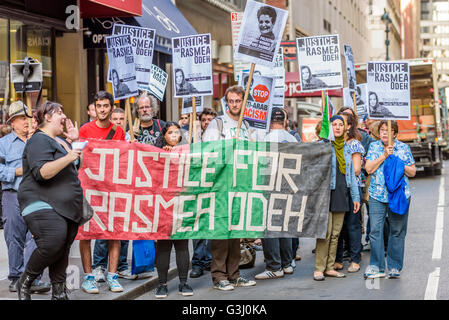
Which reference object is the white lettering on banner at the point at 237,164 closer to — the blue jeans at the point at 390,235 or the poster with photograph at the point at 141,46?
the blue jeans at the point at 390,235

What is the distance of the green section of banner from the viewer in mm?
8219

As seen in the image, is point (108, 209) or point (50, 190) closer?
point (50, 190)

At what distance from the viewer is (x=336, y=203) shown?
874 centimetres

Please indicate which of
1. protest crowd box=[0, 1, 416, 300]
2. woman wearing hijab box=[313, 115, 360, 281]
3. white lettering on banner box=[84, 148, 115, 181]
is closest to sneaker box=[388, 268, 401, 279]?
protest crowd box=[0, 1, 416, 300]

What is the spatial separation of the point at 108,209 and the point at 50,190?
1680 millimetres

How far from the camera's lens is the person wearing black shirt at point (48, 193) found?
21.2 feet

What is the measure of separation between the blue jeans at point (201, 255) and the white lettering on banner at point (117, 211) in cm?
133

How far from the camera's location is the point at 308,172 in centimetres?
854

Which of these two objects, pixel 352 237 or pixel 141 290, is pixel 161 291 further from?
pixel 352 237

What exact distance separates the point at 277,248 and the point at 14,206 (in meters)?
3.13

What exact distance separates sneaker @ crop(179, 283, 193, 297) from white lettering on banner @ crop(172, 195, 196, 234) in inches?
23.2

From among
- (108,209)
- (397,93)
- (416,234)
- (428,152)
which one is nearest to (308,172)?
(397,93)
